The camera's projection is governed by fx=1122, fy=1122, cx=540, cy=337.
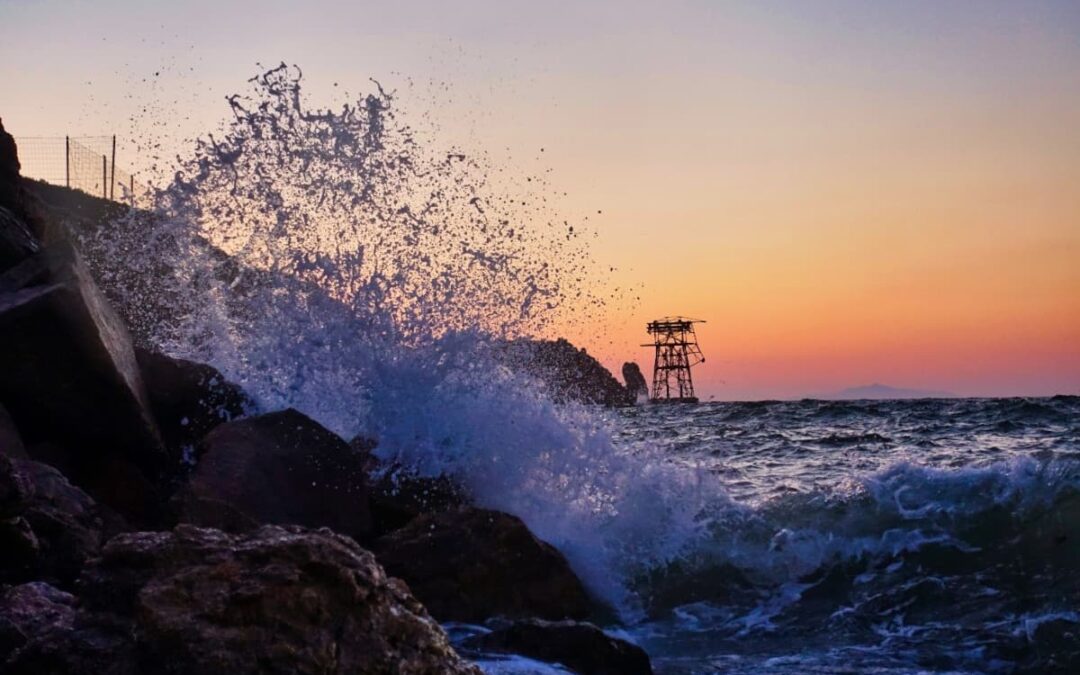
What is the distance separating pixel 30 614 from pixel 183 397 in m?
3.72

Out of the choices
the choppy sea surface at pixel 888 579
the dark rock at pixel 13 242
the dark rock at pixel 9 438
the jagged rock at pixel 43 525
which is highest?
the dark rock at pixel 13 242

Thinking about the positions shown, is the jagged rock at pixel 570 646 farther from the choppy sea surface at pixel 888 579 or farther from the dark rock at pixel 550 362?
the dark rock at pixel 550 362

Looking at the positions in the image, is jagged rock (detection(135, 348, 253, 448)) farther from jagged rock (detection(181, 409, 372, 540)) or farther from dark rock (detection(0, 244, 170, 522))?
jagged rock (detection(181, 409, 372, 540))

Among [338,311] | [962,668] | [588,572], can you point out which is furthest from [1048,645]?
[338,311]

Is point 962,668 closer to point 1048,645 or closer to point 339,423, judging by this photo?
point 1048,645

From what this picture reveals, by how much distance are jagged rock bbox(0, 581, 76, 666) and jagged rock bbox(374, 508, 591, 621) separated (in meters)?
2.34

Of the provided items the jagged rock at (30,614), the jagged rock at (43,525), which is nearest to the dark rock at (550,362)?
the jagged rock at (43,525)

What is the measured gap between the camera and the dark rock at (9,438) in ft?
16.4

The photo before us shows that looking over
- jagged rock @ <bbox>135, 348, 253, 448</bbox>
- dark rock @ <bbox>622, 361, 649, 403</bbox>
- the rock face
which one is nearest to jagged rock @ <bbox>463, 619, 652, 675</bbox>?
the rock face

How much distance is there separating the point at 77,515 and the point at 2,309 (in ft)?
5.43

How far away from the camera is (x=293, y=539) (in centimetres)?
288

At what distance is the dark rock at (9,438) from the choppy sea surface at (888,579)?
3.06m

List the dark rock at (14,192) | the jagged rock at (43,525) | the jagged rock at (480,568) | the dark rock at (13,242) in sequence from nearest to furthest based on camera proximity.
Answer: the jagged rock at (43,525) → the jagged rock at (480,568) → the dark rock at (13,242) → the dark rock at (14,192)

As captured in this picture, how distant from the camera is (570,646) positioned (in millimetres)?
4445
